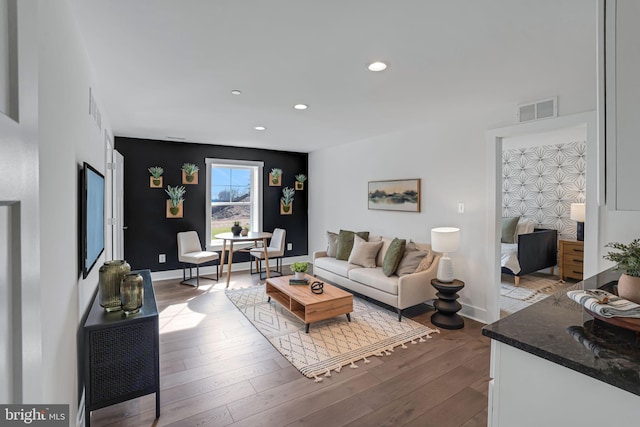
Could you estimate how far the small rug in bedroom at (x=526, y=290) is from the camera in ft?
13.7

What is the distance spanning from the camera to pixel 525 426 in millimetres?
1135

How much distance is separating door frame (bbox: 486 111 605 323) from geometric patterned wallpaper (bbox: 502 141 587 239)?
2992mm

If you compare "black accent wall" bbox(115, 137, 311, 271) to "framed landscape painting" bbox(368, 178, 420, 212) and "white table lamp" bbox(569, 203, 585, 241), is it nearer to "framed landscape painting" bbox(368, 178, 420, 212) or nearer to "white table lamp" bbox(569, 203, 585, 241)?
"framed landscape painting" bbox(368, 178, 420, 212)

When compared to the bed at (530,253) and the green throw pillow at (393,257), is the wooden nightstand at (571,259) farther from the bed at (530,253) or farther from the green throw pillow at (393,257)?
the green throw pillow at (393,257)

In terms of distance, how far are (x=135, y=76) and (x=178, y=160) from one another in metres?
3.08

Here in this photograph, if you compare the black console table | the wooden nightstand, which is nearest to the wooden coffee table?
the black console table

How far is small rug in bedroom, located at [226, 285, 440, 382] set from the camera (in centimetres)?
273

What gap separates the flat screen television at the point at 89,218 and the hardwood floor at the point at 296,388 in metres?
1.04

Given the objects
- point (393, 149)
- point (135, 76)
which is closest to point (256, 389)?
point (135, 76)

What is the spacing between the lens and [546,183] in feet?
18.9

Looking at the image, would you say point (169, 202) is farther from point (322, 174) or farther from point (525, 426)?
point (525, 426)

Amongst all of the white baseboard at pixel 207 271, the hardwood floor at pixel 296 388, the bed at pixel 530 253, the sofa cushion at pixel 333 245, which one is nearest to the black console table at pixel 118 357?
the hardwood floor at pixel 296 388

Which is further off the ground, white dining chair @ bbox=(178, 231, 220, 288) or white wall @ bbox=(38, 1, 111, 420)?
white wall @ bbox=(38, 1, 111, 420)

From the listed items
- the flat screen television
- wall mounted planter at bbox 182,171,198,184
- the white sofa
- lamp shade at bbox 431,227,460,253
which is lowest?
the white sofa
